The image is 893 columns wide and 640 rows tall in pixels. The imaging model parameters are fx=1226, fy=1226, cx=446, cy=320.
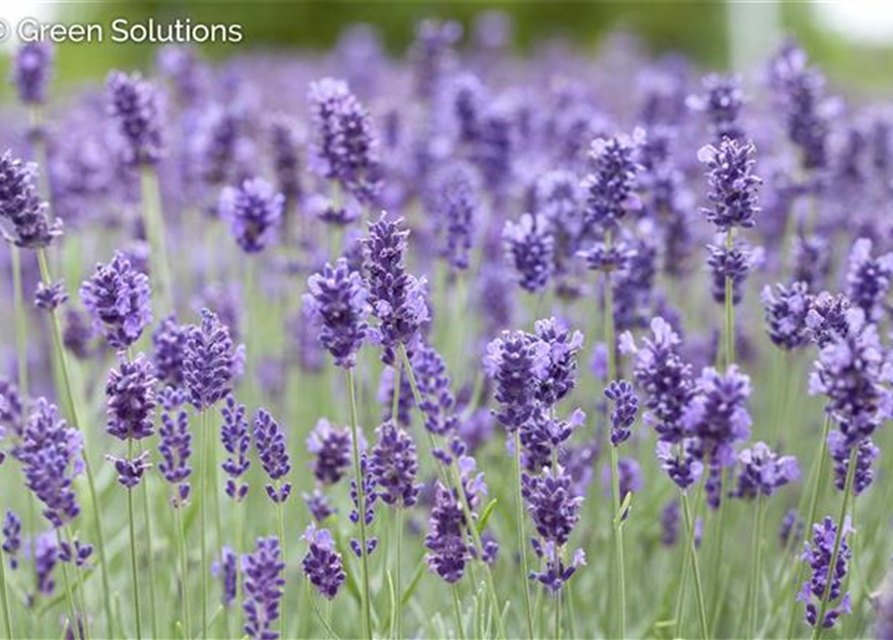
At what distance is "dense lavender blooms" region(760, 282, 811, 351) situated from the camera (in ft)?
8.29

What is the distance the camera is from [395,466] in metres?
2.18

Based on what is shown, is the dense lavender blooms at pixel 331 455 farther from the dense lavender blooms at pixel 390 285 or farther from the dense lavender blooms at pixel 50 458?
the dense lavender blooms at pixel 50 458

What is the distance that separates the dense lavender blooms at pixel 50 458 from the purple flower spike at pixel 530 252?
3.72 ft

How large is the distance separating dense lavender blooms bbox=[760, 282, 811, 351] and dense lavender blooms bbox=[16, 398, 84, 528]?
55.8 inches

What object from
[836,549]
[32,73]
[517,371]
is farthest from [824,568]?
[32,73]

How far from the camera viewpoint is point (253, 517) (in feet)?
13.2

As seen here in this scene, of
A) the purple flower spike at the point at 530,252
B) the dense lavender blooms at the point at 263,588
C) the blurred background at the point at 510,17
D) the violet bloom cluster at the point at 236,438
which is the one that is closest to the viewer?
the dense lavender blooms at the point at 263,588

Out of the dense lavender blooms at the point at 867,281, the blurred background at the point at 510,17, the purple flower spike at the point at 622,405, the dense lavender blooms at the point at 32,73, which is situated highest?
the blurred background at the point at 510,17

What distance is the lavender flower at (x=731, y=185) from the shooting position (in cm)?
233

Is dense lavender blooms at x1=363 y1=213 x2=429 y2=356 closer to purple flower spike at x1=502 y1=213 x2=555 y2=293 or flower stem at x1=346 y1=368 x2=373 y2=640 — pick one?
flower stem at x1=346 y1=368 x2=373 y2=640

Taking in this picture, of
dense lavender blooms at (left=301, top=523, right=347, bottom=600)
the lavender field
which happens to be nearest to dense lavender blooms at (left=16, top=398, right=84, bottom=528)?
the lavender field

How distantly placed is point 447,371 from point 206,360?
132 cm

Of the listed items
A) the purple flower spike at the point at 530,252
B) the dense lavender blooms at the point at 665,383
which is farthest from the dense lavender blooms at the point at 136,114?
the dense lavender blooms at the point at 665,383

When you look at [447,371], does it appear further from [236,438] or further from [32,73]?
[32,73]
